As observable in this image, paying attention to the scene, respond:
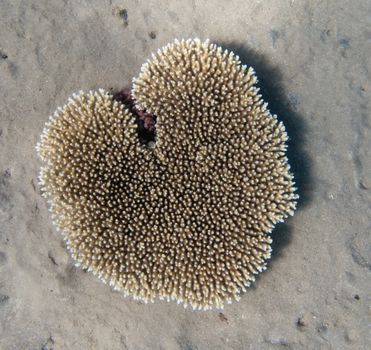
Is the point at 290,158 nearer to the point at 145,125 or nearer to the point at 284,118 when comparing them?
the point at 284,118

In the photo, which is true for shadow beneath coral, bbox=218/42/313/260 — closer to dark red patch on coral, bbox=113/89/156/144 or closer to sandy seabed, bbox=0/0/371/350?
sandy seabed, bbox=0/0/371/350

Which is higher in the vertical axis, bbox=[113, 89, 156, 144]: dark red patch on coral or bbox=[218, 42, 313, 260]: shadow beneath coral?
bbox=[218, 42, 313, 260]: shadow beneath coral

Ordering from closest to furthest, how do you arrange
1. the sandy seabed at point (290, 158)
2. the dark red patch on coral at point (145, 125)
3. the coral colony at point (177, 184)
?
the coral colony at point (177, 184), the dark red patch on coral at point (145, 125), the sandy seabed at point (290, 158)

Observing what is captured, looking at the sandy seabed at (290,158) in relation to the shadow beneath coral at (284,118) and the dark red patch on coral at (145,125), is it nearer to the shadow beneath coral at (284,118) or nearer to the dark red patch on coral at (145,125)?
the shadow beneath coral at (284,118)

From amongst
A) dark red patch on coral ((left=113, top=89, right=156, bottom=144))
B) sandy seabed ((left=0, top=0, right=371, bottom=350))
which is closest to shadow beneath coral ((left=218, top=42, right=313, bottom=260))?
sandy seabed ((left=0, top=0, right=371, bottom=350))

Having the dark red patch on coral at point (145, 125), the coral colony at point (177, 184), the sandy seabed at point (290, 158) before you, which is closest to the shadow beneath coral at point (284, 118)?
the sandy seabed at point (290, 158)

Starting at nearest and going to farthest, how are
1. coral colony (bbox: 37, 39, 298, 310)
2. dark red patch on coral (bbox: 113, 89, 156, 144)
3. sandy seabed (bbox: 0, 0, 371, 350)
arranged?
1. coral colony (bbox: 37, 39, 298, 310)
2. dark red patch on coral (bbox: 113, 89, 156, 144)
3. sandy seabed (bbox: 0, 0, 371, 350)

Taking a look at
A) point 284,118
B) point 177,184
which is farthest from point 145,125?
point 284,118
